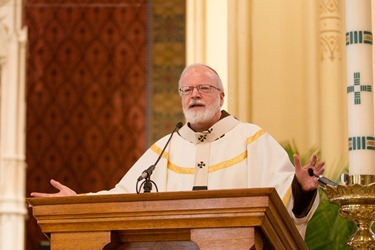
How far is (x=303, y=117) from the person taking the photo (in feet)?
19.1

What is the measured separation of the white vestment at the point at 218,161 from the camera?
3.98 m

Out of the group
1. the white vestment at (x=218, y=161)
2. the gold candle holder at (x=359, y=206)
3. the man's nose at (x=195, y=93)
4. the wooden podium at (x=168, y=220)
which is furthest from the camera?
the man's nose at (x=195, y=93)

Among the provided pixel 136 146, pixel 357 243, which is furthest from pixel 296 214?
pixel 136 146

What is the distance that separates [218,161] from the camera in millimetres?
4176

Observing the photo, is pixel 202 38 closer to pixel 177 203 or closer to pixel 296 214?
pixel 296 214

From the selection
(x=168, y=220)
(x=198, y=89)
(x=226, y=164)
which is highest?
(x=198, y=89)

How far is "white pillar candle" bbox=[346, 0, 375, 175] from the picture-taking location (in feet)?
9.80

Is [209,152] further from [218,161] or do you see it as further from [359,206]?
[359,206]

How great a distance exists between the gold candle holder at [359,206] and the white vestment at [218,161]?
940mm

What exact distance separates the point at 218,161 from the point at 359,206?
141 cm

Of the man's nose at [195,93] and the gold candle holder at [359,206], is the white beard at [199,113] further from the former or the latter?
the gold candle holder at [359,206]

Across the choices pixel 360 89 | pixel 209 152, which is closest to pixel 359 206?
pixel 360 89

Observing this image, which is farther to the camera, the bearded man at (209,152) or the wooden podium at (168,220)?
the bearded man at (209,152)

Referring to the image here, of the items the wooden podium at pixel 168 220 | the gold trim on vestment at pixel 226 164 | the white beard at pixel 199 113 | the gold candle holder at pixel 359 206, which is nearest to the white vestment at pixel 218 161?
the gold trim on vestment at pixel 226 164
